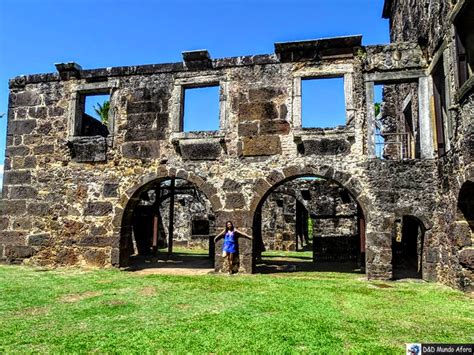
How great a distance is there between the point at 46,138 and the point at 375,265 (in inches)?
355

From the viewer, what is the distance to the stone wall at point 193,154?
364 inches

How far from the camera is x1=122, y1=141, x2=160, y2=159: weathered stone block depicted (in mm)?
10422

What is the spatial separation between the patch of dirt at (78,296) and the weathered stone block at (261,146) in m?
4.61

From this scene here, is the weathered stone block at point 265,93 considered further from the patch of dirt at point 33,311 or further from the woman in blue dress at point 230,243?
the patch of dirt at point 33,311

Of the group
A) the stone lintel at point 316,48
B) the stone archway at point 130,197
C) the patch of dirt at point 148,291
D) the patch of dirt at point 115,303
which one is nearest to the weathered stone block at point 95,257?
the stone archway at point 130,197

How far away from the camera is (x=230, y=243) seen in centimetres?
949

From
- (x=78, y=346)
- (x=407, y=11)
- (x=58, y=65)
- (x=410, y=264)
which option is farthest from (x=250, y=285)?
(x=407, y=11)

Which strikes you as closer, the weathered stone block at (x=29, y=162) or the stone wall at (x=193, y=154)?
the stone wall at (x=193, y=154)

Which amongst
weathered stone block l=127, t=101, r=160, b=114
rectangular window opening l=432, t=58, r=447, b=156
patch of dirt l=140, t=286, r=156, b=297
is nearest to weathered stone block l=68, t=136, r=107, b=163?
weathered stone block l=127, t=101, r=160, b=114

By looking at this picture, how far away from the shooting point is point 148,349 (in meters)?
4.16

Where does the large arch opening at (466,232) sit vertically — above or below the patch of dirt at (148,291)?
above

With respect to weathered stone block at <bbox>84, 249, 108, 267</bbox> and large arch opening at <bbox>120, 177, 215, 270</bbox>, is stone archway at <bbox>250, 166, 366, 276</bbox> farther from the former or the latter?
weathered stone block at <bbox>84, 249, 108, 267</bbox>

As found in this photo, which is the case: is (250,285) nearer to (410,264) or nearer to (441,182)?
(441,182)

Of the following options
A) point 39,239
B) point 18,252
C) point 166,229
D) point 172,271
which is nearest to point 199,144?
point 172,271
